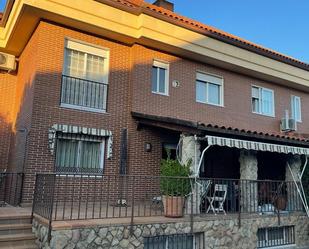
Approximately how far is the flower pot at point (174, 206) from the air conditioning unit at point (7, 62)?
8732mm

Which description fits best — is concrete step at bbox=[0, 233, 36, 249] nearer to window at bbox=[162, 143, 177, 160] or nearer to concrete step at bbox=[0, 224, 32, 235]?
concrete step at bbox=[0, 224, 32, 235]

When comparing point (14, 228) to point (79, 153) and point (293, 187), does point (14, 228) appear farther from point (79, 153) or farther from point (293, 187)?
point (293, 187)

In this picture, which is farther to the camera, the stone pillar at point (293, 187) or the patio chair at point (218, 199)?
the stone pillar at point (293, 187)

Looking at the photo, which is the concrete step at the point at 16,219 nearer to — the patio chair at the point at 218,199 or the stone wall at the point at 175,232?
the stone wall at the point at 175,232

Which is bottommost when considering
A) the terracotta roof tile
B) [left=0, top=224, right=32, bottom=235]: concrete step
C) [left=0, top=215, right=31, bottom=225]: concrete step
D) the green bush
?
[left=0, top=224, right=32, bottom=235]: concrete step

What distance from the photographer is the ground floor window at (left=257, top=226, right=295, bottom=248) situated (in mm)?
11328

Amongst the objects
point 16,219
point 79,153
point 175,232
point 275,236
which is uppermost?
point 79,153

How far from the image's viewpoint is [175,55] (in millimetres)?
14617

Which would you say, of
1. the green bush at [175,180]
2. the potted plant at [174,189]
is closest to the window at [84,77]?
the green bush at [175,180]

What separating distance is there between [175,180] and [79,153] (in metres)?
4.26

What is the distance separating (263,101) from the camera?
701 inches

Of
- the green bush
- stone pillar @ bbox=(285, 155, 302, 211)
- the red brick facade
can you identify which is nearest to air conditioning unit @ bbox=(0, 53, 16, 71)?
the red brick facade

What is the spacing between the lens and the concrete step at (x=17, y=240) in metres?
7.79

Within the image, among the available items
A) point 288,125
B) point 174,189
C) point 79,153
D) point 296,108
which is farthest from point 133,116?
point 296,108
